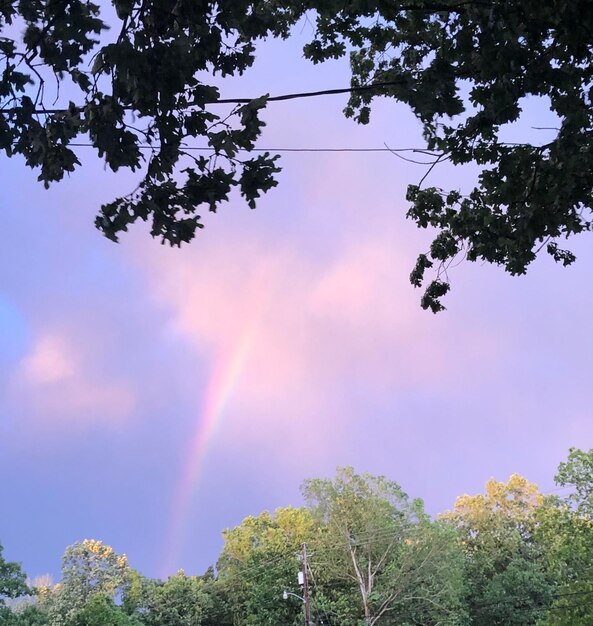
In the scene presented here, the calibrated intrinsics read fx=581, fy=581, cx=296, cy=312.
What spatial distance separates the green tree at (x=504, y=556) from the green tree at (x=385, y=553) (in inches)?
178

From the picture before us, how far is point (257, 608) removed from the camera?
3350 centimetres

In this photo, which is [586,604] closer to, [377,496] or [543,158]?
[377,496]

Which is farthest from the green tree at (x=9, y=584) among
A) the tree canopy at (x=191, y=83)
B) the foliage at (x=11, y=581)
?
the tree canopy at (x=191, y=83)

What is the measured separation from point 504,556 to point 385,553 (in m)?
14.1

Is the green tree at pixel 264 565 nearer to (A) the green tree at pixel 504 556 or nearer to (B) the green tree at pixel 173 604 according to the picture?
(B) the green tree at pixel 173 604

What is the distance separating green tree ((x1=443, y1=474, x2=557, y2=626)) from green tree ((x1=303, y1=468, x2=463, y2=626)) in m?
4.52

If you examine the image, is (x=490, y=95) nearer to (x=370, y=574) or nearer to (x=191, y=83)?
(x=191, y=83)

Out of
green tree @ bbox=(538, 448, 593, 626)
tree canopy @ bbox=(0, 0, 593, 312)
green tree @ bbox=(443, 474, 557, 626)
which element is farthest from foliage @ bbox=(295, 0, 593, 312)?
green tree @ bbox=(443, 474, 557, 626)

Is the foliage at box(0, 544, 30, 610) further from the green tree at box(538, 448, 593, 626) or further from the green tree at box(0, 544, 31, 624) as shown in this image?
the green tree at box(538, 448, 593, 626)

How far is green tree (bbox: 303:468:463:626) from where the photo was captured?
30797 mm

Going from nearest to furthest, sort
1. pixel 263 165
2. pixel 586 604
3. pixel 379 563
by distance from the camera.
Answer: pixel 263 165 < pixel 586 604 < pixel 379 563

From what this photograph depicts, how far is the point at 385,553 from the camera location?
31344 millimetres

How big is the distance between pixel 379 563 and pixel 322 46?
99.1 ft

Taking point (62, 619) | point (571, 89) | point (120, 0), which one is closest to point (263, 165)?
point (120, 0)
